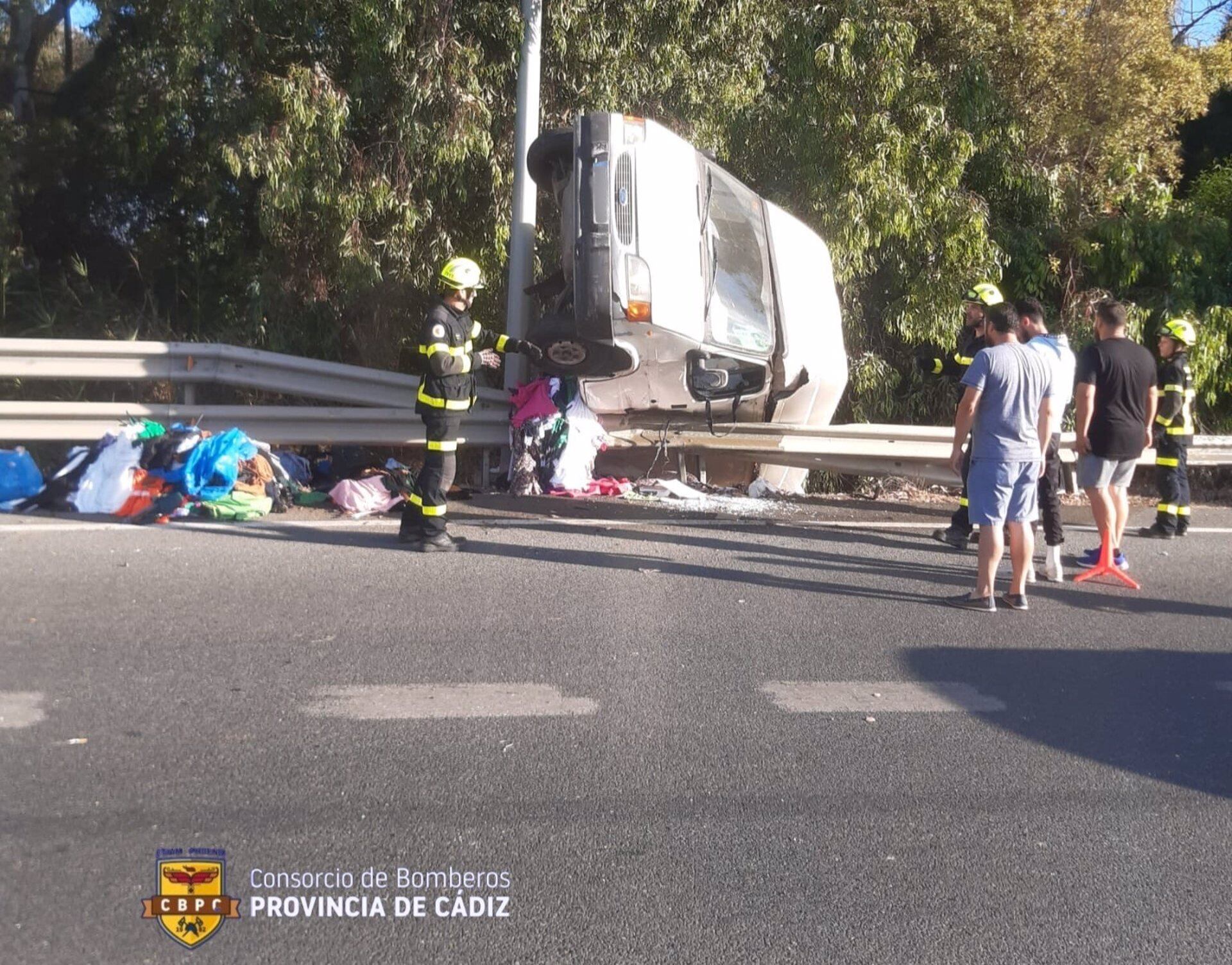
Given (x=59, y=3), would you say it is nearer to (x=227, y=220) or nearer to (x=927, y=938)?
(x=227, y=220)

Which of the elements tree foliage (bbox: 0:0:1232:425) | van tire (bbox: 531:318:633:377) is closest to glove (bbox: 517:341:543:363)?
van tire (bbox: 531:318:633:377)

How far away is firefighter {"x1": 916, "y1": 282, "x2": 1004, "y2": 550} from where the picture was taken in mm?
7996

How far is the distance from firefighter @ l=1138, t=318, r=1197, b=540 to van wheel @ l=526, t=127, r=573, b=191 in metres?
4.57

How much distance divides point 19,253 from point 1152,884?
11177 millimetres

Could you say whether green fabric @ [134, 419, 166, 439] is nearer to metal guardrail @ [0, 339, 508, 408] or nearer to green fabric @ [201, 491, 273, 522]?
metal guardrail @ [0, 339, 508, 408]

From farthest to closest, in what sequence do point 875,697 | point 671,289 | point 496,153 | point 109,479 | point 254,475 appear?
point 496,153, point 254,475, point 109,479, point 671,289, point 875,697

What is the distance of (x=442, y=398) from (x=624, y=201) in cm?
175

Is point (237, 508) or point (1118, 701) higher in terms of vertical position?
point (237, 508)

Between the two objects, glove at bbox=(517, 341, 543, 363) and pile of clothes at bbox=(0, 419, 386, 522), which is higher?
glove at bbox=(517, 341, 543, 363)

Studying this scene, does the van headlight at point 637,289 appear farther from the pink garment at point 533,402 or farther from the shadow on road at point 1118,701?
the shadow on road at point 1118,701

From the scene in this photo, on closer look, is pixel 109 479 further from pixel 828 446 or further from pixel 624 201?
pixel 828 446

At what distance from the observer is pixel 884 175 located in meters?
10.6

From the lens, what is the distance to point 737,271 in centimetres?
843

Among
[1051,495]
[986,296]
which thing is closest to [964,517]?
[1051,495]
